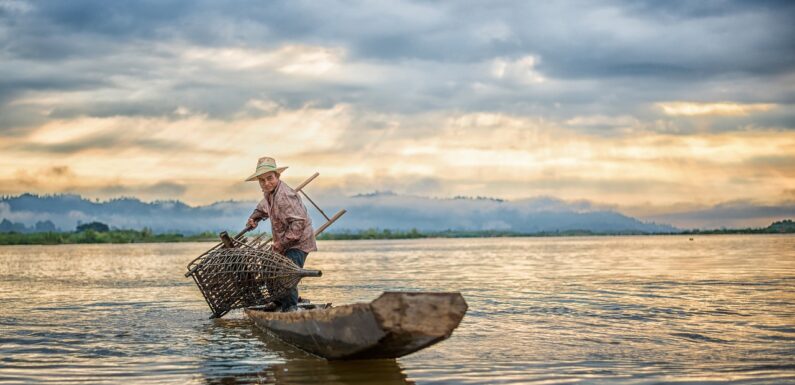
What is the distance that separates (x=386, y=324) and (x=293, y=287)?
3.58 m

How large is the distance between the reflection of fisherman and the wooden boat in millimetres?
2382

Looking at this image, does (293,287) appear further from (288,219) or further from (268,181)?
(268,181)

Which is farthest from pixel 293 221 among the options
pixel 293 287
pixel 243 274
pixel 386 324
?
pixel 386 324

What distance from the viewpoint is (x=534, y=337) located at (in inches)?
392

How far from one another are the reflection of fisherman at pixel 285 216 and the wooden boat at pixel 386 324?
238 centimetres

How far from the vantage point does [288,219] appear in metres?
9.97

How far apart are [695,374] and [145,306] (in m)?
10.2

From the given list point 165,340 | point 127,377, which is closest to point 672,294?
point 165,340

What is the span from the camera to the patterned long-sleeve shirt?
996 centimetres

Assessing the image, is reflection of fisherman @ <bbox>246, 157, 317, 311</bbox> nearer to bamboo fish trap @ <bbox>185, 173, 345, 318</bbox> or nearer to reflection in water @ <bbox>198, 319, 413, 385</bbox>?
bamboo fish trap @ <bbox>185, 173, 345, 318</bbox>

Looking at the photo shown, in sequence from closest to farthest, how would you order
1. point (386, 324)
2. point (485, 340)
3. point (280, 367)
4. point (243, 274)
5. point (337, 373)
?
point (386, 324) → point (337, 373) → point (280, 367) → point (485, 340) → point (243, 274)

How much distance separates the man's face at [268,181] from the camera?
991cm

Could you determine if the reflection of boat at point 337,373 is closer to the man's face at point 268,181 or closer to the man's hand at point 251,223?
the man's face at point 268,181

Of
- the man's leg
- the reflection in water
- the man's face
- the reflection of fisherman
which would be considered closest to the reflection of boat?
the reflection in water
